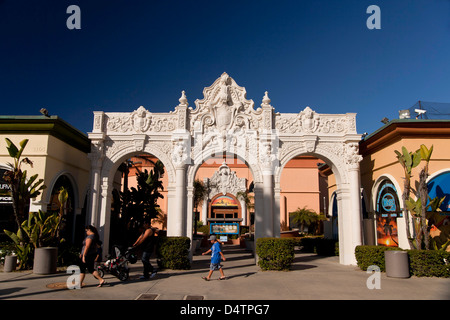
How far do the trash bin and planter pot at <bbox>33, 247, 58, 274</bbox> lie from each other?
10.9 meters

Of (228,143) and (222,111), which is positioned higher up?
(222,111)

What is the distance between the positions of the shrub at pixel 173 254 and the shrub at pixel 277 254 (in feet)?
9.53

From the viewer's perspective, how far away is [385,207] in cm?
1437

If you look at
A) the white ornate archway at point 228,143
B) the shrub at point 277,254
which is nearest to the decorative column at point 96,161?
the white ornate archway at point 228,143

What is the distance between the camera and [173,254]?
11.8 meters

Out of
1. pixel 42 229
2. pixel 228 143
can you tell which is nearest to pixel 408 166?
pixel 228 143

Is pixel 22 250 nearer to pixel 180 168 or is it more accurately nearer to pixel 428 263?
pixel 180 168

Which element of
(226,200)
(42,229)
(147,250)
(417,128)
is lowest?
(147,250)

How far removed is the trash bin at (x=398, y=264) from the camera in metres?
10.5

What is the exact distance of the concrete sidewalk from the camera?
779 centimetres

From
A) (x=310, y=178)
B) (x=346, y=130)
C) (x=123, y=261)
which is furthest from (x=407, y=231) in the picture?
(x=310, y=178)

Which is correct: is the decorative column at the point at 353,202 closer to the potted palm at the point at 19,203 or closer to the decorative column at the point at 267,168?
the decorative column at the point at 267,168

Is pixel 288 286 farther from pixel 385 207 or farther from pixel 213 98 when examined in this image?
pixel 213 98

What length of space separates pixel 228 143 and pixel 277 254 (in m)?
5.15
